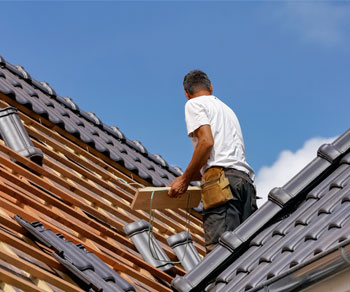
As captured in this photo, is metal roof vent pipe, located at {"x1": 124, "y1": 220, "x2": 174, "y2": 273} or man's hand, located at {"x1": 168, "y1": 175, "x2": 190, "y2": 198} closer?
man's hand, located at {"x1": 168, "y1": 175, "x2": 190, "y2": 198}

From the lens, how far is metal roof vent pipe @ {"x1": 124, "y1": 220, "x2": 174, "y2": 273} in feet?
16.3

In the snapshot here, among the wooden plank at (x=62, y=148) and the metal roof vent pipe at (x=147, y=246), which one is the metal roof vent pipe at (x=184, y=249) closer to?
the metal roof vent pipe at (x=147, y=246)

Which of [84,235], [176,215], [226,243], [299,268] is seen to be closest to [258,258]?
[226,243]

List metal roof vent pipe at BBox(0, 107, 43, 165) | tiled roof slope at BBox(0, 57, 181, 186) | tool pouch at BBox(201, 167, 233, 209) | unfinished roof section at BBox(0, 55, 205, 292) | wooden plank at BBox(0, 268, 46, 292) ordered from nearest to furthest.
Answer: wooden plank at BBox(0, 268, 46, 292) < unfinished roof section at BBox(0, 55, 205, 292) < tool pouch at BBox(201, 167, 233, 209) < metal roof vent pipe at BBox(0, 107, 43, 165) < tiled roof slope at BBox(0, 57, 181, 186)

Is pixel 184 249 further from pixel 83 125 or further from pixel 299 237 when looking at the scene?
pixel 83 125

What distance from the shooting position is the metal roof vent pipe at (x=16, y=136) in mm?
5176

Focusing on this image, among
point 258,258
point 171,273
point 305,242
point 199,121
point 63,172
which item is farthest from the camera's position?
point 63,172

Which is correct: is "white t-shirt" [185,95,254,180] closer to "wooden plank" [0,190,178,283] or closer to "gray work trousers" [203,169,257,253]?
"gray work trousers" [203,169,257,253]

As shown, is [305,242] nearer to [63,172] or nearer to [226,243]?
[226,243]

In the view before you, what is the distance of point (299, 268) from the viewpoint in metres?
2.99

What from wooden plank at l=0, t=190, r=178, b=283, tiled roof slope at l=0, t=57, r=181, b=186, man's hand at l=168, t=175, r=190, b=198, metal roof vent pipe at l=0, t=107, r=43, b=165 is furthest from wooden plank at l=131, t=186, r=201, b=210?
tiled roof slope at l=0, t=57, r=181, b=186

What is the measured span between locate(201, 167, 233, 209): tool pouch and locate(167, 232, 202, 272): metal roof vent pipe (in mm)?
830

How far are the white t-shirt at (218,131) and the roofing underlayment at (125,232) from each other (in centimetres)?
38

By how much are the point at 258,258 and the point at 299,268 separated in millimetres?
941
